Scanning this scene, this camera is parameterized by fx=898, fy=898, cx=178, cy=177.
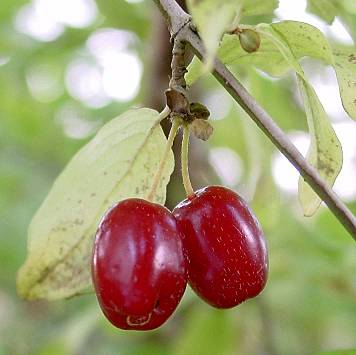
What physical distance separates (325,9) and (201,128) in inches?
12.4

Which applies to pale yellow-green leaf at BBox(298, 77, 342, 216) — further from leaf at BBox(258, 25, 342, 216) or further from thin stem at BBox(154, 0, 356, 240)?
thin stem at BBox(154, 0, 356, 240)

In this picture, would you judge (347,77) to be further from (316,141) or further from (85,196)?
(85,196)

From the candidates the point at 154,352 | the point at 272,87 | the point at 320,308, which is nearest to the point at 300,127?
the point at 272,87

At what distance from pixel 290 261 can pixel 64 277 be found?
1.06 m

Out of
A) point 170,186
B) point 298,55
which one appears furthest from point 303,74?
point 170,186

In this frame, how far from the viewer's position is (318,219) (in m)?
2.61

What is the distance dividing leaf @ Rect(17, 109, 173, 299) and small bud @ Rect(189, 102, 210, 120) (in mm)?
103

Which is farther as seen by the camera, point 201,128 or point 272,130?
point 201,128

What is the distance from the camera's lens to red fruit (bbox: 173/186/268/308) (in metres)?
1.01

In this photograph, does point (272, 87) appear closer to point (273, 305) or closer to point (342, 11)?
point (273, 305)

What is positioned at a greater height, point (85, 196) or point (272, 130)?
point (272, 130)

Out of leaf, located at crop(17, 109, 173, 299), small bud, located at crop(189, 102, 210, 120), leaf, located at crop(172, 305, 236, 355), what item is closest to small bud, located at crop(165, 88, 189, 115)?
small bud, located at crop(189, 102, 210, 120)

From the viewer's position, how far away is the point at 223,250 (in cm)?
102

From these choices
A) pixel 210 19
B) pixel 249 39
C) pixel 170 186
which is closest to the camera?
pixel 210 19
